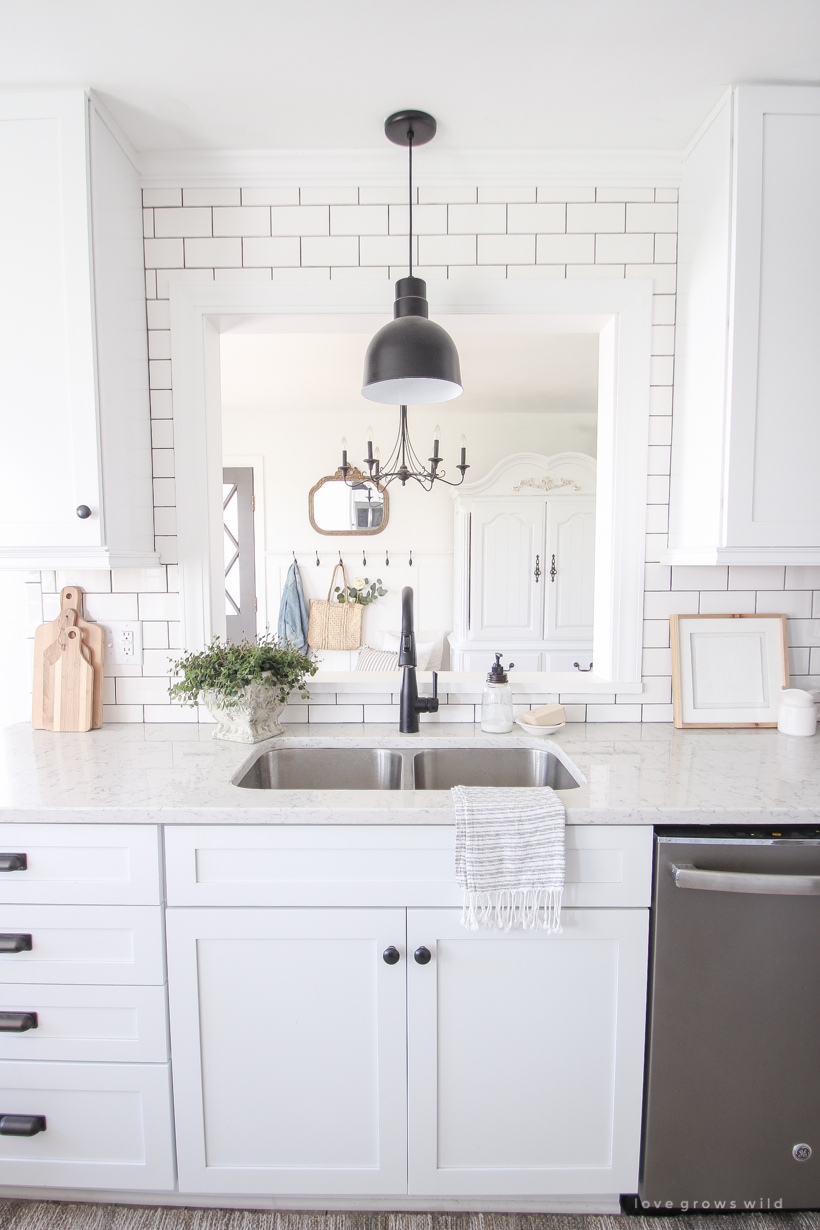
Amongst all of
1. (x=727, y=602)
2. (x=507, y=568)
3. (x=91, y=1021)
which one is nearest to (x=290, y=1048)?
(x=91, y=1021)

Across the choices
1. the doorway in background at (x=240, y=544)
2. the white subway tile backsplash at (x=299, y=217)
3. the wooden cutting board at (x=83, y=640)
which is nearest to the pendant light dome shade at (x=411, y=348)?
the white subway tile backsplash at (x=299, y=217)

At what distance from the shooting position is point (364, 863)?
121 centimetres

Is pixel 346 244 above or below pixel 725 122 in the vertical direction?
below

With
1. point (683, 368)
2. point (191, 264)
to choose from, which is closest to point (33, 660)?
point (191, 264)

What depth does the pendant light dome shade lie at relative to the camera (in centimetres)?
139

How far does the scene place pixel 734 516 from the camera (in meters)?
1.46

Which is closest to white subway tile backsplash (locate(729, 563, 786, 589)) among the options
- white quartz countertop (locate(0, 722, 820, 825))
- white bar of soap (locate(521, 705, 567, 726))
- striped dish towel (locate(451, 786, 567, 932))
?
white quartz countertop (locate(0, 722, 820, 825))

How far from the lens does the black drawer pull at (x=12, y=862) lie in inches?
47.8

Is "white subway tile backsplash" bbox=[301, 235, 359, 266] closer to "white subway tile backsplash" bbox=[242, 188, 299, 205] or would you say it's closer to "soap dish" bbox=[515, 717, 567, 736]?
"white subway tile backsplash" bbox=[242, 188, 299, 205]

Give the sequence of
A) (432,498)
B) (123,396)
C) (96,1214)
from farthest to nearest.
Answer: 1. (432,498)
2. (123,396)
3. (96,1214)

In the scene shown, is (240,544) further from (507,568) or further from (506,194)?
(506,194)

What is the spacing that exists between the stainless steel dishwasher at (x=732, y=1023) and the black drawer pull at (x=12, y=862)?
125 centimetres

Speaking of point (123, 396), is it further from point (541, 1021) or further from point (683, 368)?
point (541, 1021)

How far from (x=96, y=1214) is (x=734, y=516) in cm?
211
